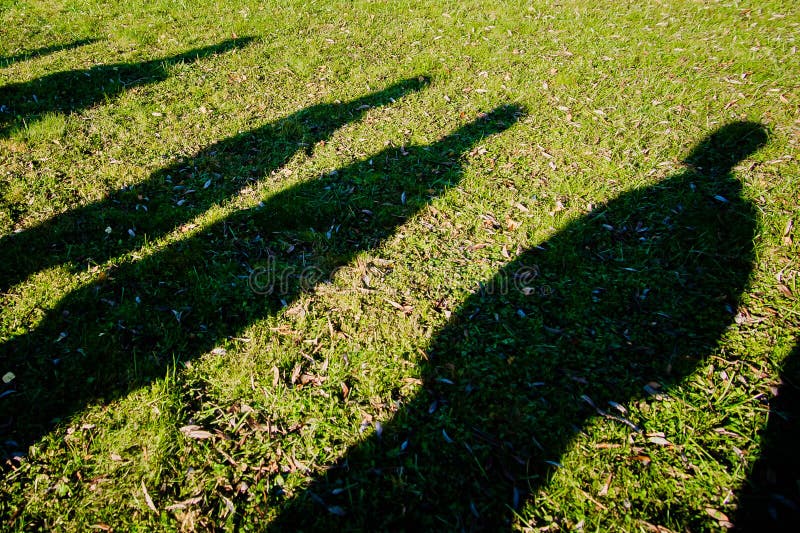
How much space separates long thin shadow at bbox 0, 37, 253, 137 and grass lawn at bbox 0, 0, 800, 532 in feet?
0.15

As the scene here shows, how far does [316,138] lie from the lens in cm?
617

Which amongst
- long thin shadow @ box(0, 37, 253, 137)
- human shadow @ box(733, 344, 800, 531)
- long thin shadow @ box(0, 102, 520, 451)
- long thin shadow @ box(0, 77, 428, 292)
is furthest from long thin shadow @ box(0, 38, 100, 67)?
human shadow @ box(733, 344, 800, 531)

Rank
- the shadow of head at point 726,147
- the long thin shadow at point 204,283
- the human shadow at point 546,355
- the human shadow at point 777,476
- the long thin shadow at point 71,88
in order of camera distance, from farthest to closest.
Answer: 1. the long thin shadow at point 71,88
2. the shadow of head at point 726,147
3. the long thin shadow at point 204,283
4. the human shadow at point 546,355
5. the human shadow at point 777,476

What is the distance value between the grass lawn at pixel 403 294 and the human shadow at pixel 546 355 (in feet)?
0.07

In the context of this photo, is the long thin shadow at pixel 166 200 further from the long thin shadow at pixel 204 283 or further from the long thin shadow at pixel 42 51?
the long thin shadow at pixel 42 51

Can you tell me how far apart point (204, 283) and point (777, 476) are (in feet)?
15.7

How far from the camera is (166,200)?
512 cm

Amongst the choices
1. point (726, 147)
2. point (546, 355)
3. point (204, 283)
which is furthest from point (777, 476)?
point (204, 283)

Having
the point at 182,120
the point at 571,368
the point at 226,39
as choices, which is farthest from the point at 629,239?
the point at 226,39

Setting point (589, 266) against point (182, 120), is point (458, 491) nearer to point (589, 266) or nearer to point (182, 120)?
point (589, 266)

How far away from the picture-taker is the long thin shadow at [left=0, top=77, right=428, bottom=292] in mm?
4371

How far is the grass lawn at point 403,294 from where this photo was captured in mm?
2896

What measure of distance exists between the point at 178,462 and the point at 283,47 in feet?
26.1

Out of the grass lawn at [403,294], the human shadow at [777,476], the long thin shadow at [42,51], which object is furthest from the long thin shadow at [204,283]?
the long thin shadow at [42,51]
